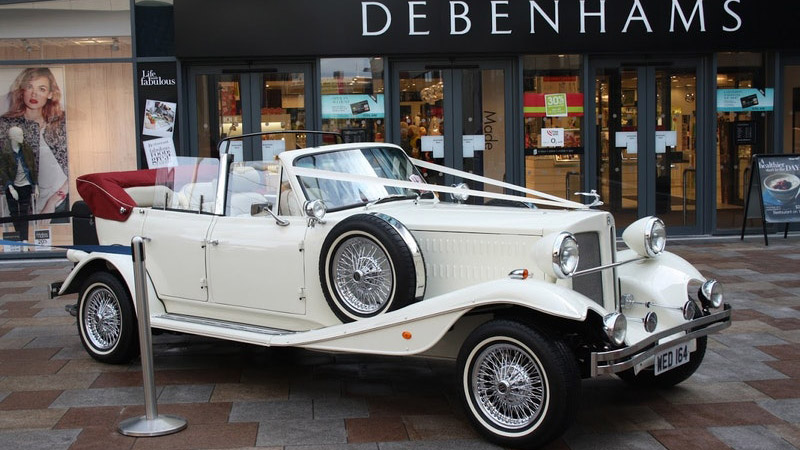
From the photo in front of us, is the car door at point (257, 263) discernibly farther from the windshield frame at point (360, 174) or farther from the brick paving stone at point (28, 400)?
the brick paving stone at point (28, 400)

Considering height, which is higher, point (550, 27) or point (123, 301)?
point (550, 27)

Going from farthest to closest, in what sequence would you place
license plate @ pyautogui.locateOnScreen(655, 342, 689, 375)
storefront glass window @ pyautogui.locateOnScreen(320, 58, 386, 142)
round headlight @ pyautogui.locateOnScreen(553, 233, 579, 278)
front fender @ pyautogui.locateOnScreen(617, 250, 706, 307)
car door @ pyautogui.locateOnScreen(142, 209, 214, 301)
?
storefront glass window @ pyautogui.locateOnScreen(320, 58, 386, 142) → car door @ pyautogui.locateOnScreen(142, 209, 214, 301) → front fender @ pyautogui.locateOnScreen(617, 250, 706, 307) → license plate @ pyautogui.locateOnScreen(655, 342, 689, 375) → round headlight @ pyautogui.locateOnScreen(553, 233, 579, 278)

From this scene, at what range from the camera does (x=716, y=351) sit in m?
7.21

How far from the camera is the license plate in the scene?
17.7ft

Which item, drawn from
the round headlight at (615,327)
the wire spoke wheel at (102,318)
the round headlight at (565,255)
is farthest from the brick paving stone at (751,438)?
the wire spoke wheel at (102,318)

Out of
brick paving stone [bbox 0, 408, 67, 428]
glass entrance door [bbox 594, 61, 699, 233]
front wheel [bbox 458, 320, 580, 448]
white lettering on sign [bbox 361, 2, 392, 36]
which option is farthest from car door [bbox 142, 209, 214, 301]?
glass entrance door [bbox 594, 61, 699, 233]

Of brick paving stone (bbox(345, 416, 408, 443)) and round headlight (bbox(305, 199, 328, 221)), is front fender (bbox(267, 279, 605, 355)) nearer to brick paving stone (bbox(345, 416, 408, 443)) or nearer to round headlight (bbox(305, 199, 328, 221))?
brick paving stone (bbox(345, 416, 408, 443))

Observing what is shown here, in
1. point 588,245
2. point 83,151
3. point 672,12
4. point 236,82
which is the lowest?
point 588,245

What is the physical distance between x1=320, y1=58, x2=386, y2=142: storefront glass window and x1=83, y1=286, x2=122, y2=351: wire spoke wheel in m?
6.18

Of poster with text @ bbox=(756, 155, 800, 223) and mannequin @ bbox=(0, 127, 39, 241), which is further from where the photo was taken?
mannequin @ bbox=(0, 127, 39, 241)

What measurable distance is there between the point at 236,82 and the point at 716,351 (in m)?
8.11

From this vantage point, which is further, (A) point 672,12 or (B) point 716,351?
(A) point 672,12

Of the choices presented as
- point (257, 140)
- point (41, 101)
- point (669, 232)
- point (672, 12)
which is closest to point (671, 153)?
point (669, 232)

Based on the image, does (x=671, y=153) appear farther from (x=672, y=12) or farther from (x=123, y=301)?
(x=123, y=301)
